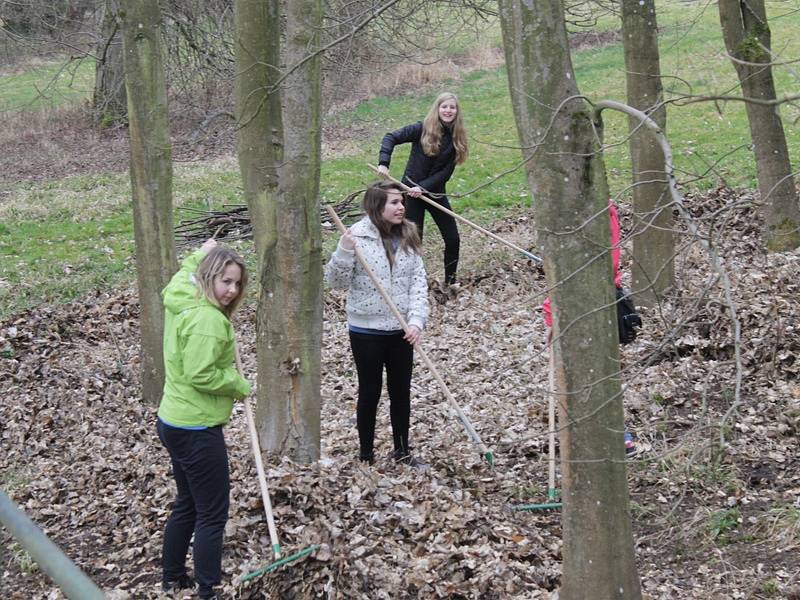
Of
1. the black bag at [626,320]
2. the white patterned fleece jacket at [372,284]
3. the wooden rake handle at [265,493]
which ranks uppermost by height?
the white patterned fleece jacket at [372,284]

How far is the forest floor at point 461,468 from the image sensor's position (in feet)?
15.9

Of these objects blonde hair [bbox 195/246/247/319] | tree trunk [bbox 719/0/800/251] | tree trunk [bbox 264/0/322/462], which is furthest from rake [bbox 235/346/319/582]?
tree trunk [bbox 719/0/800/251]

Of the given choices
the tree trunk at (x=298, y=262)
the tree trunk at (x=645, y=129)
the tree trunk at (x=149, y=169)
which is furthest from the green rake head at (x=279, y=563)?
the tree trunk at (x=645, y=129)

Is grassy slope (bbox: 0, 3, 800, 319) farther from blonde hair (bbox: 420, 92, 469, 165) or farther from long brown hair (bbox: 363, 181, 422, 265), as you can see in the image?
long brown hair (bbox: 363, 181, 422, 265)

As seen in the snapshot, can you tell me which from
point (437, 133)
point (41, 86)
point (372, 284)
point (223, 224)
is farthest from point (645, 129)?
point (41, 86)

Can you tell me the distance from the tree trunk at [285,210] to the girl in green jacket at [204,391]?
944mm

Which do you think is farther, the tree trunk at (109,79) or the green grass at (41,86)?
the green grass at (41,86)

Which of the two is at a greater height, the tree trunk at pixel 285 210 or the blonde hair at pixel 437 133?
the blonde hair at pixel 437 133

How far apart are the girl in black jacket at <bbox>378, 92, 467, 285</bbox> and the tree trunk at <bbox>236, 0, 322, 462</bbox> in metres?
3.02

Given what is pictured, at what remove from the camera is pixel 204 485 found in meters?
4.54

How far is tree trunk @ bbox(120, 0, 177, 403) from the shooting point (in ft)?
23.1

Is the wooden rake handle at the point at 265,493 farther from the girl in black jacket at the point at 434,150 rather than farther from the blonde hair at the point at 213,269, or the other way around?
the girl in black jacket at the point at 434,150

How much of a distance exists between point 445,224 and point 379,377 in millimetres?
3997

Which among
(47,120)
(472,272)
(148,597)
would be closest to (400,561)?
(148,597)
